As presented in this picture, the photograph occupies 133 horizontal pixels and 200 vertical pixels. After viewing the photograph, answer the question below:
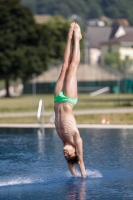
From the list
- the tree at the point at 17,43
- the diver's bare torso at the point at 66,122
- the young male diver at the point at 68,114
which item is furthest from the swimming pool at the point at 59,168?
the tree at the point at 17,43

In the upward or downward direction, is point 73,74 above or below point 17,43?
above

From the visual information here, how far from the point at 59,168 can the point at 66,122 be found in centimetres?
243

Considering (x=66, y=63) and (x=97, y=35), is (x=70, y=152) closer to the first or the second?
(x=66, y=63)

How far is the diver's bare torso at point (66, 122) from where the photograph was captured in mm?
13352

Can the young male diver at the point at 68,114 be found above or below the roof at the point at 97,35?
above

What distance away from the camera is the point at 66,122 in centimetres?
1338

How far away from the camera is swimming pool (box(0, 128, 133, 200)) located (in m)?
12.4

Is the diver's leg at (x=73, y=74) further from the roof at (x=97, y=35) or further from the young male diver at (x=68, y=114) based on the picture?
the roof at (x=97, y=35)

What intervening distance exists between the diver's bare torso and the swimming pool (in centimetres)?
94

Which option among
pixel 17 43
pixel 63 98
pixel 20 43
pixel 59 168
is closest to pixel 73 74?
pixel 63 98

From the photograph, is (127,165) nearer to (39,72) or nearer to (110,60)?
(39,72)

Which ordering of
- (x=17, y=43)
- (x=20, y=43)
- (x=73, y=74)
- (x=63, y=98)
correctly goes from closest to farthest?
(x=63, y=98) < (x=73, y=74) < (x=17, y=43) < (x=20, y=43)

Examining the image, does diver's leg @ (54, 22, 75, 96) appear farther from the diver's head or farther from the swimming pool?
the swimming pool

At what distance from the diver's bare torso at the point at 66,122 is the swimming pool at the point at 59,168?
37.1 inches
